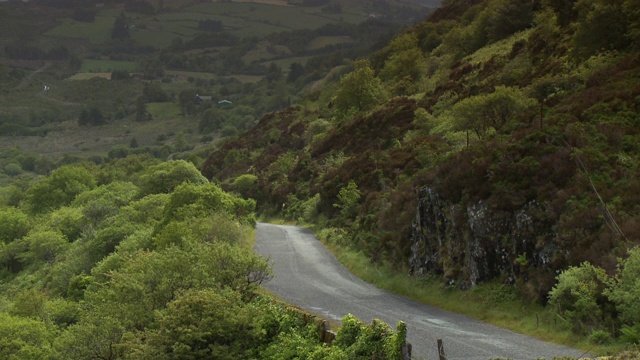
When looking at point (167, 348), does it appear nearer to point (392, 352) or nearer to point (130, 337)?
point (130, 337)

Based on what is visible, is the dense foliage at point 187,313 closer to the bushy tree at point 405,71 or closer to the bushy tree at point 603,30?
the bushy tree at point 603,30

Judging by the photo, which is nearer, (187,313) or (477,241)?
(187,313)

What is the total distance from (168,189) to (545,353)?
55.0 m

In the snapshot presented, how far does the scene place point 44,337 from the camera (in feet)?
125

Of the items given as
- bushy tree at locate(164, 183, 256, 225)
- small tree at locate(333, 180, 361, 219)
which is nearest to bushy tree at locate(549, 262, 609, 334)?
small tree at locate(333, 180, 361, 219)

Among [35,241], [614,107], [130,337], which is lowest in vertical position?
[35,241]

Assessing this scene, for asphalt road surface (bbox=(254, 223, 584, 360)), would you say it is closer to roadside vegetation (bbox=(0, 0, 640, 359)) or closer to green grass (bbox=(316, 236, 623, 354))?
green grass (bbox=(316, 236, 623, 354))

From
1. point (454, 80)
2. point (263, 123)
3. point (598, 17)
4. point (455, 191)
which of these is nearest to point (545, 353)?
point (455, 191)

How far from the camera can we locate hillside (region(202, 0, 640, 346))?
20.7 meters

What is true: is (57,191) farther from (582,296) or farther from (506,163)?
(582,296)

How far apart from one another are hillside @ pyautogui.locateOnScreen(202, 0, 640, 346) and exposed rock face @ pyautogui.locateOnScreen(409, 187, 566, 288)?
5 centimetres

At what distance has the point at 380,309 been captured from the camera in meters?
24.2

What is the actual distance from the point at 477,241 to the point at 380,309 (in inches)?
155

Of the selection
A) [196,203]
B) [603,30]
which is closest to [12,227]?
[196,203]
